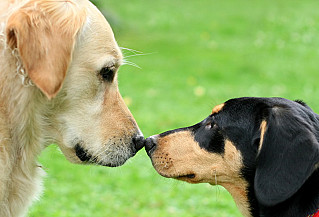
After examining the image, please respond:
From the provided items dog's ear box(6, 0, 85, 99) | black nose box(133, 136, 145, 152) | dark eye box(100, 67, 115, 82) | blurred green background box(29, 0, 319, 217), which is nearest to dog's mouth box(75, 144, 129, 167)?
black nose box(133, 136, 145, 152)

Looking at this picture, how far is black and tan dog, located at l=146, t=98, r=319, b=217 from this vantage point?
3928mm

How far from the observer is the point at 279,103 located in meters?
4.47

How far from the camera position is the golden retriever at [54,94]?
3520mm

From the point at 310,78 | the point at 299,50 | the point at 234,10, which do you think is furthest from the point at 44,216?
the point at 234,10

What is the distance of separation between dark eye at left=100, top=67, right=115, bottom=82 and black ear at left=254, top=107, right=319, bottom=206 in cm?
127

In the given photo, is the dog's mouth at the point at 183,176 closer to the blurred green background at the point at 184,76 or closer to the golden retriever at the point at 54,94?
the golden retriever at the point at 54,94

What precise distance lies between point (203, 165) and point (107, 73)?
1200 mm

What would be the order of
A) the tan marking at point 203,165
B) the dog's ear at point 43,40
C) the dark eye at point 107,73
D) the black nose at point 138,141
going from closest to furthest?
the dog's ear at point 43,40 < the dark eye at point 107,73 < the black nose at point 138,141 < the tan marking at point 203,165

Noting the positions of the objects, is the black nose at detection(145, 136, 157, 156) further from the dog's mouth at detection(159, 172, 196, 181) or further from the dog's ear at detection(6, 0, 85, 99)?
the dog's ear at detection(6, 0, 85, 99)

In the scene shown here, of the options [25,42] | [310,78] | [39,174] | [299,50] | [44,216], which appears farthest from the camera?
[299,50]

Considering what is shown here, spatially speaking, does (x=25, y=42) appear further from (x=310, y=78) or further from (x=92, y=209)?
(x=310, y=78)

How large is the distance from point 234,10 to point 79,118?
23545 millimetres

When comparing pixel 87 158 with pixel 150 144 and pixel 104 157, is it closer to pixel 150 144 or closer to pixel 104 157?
pixel 104 157

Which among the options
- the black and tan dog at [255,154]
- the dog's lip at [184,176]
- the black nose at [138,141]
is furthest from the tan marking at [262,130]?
the black nose at [138,141]
